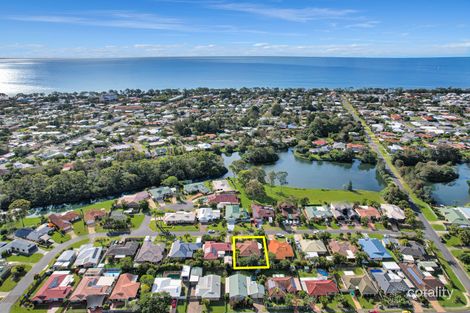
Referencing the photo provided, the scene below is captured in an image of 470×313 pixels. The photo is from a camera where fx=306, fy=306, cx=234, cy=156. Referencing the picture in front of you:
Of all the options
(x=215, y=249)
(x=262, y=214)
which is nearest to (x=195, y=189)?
(x=262, y=214)

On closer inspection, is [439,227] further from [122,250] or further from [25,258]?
[25,258]

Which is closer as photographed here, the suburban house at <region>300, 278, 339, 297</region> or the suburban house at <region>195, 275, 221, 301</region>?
the suburban house at <region>195, 275, 221, 301</region>

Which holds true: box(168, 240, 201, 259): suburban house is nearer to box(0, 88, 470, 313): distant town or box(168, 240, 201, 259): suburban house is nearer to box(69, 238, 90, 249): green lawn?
box(0, 88, 470, 313): distant town

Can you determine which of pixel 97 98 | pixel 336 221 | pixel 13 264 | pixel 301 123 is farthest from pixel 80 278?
pixel 97 98

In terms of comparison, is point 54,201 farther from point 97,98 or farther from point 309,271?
point 97,98

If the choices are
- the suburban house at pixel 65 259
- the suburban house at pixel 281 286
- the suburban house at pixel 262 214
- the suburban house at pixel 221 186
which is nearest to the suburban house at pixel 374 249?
the suburban house at pixel 281 286

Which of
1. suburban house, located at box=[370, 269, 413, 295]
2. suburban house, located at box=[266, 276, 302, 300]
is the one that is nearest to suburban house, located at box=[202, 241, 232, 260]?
suburban house, located at box=[266, 276, 302, 300]
